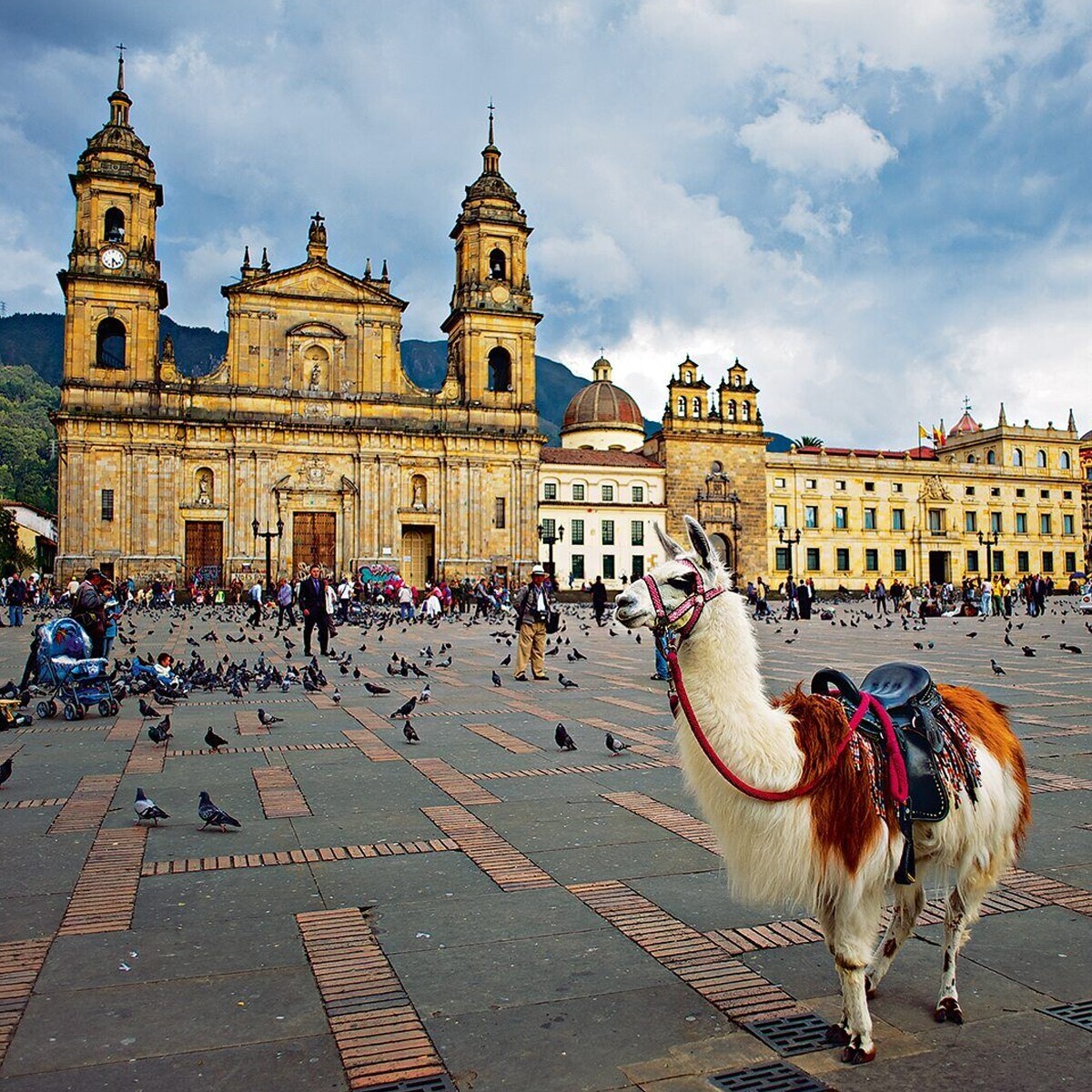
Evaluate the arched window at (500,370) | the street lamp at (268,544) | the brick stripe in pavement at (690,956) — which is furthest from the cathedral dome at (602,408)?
the brick stripe in pavement at (690,956)

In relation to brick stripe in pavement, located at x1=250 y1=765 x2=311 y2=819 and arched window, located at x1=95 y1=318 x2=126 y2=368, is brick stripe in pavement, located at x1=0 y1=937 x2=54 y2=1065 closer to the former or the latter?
brick stripe in pavement, located at x1=250 y1=765 x2=311 y2=819

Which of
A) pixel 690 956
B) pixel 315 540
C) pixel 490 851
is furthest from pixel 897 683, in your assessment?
pixel 315 540

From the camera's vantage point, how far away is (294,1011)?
351 centimetres

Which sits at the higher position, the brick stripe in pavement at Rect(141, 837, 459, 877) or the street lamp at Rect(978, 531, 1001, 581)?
the street lamp at Rect(978, 531, 1001, 581)

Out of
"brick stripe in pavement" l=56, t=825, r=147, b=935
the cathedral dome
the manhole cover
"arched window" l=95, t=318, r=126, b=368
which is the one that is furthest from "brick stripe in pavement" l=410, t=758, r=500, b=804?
the cathedral dome

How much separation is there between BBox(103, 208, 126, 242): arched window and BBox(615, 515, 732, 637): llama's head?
5419cm

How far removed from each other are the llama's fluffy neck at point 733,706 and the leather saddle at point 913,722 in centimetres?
25

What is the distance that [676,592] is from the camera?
3.45m

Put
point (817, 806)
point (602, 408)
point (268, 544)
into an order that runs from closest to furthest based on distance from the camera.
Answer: point (817, 806), point (268, 544), point (602, 408)

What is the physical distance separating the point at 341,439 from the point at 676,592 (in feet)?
167

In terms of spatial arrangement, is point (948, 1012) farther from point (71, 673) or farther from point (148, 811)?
point (71, 673)

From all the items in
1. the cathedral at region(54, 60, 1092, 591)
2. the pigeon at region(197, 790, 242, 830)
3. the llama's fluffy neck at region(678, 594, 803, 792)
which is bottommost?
the pigeon at region(197, 790, 242, 830)

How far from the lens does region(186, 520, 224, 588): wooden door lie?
49844 mm

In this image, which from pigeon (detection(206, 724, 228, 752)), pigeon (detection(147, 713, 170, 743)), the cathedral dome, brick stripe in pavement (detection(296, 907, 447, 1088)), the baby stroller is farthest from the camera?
the cathedral dome
